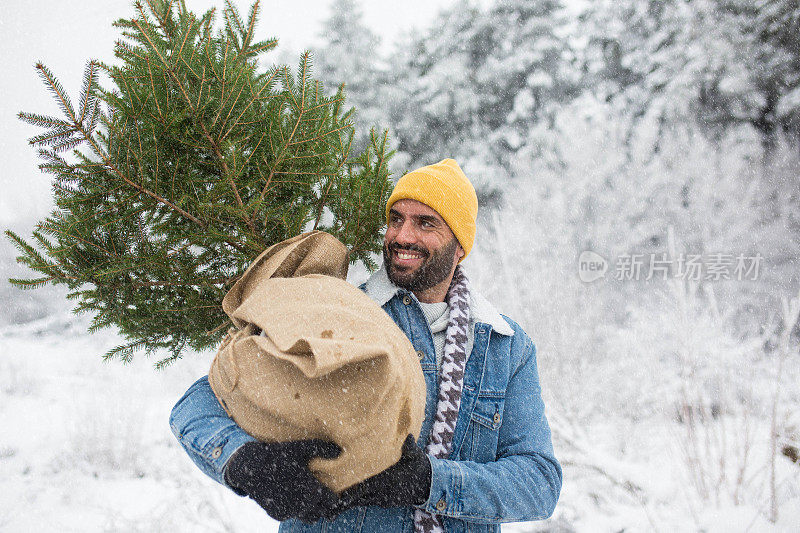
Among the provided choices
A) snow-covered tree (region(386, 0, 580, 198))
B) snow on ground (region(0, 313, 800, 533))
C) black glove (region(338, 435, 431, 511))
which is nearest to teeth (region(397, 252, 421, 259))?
black glove (region(338, 435, 431, 511))

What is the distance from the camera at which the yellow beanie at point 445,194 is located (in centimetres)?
153

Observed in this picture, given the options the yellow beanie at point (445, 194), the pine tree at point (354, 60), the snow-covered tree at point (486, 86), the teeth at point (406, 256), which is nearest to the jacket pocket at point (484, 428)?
the teeth at point (406, 256)

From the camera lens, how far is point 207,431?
106cm

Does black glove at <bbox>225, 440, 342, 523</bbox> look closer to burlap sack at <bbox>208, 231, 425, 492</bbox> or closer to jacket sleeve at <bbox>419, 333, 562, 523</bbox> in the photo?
burlap sack at <bbox>208, 231, 425, 492</bbox>

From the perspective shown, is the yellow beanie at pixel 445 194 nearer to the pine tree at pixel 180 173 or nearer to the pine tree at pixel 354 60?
the pine tree at pixel 180 173

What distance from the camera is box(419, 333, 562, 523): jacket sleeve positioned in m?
1.13

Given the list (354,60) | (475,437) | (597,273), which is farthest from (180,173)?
(354,60)

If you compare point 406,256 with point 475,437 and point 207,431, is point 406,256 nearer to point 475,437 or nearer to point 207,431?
point 475,437

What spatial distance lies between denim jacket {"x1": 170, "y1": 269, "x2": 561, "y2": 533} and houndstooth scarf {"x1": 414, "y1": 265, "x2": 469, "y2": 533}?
0.04m

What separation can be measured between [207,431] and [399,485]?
479 mm

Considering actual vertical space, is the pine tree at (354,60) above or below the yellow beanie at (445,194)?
above

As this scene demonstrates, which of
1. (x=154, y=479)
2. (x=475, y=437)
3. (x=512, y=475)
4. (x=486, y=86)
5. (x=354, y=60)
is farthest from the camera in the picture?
(x=354, y=60)

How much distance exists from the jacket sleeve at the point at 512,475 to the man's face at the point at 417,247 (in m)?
0.43

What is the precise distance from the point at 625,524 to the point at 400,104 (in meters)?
9.81
